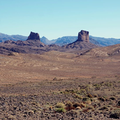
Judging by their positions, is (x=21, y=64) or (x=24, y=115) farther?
(x=21, y=64)

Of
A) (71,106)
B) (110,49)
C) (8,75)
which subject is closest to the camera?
(71,106)

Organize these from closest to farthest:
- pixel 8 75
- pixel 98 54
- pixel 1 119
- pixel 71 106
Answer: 1. pixel 1 119
2. pixel 71 106
3. pixel 8 75
4. pixel 98 54

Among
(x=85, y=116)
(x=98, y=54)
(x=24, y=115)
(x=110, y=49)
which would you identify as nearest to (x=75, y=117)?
(x=85, y=116)

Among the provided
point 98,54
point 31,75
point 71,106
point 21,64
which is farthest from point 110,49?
point 71,106

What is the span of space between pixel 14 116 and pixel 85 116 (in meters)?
3.98

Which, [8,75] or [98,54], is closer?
[8,75]

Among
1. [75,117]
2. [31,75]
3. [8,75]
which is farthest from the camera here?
[31,75]

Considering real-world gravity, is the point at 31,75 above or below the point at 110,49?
below

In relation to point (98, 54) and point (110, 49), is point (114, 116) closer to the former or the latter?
point (98, 54)

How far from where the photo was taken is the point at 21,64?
61719 millimetres

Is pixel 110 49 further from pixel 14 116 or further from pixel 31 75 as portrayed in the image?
pixel 14 116

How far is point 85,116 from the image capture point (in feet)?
42.2

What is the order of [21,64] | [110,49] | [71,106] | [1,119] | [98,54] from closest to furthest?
[1,119] < [71,106] < [21,64] < [98,54] < [110,49]

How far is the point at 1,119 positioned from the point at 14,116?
94 centimetres
